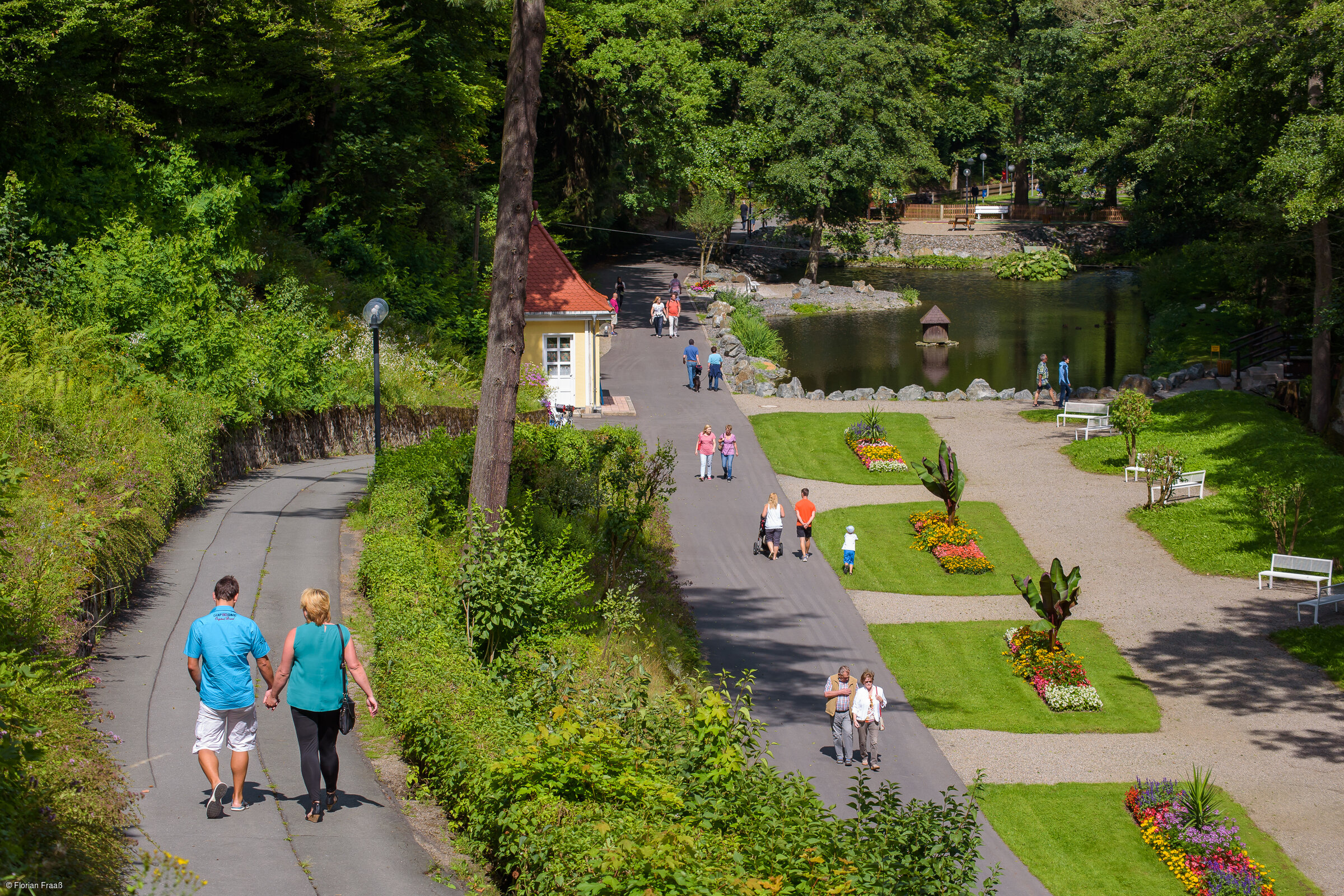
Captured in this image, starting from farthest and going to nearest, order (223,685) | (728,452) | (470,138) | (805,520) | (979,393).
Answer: (979,393)
(470,138)
(728,452)
(805,520)
(223,685)

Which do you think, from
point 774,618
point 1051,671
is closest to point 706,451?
point 774,618

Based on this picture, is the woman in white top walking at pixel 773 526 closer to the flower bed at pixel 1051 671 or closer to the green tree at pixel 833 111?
the flower bed at pixel 1051 671

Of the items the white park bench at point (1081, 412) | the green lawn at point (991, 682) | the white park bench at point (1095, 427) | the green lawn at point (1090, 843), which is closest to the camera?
the green lawn at point (1090, 843)

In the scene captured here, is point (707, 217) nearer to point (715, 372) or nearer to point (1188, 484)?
point (715, 372)

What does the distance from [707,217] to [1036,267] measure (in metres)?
23.9

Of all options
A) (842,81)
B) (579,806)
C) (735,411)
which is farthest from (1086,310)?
(579,806)

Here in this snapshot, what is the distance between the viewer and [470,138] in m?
34.7

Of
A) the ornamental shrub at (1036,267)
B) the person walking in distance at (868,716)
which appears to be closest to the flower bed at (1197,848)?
the person walking in distance at (868,716)

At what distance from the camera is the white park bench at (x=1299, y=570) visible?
19.4m

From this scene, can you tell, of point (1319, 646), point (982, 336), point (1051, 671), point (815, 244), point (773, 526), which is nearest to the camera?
point (1051, 671)

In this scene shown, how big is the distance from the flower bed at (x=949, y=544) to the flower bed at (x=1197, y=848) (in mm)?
8382

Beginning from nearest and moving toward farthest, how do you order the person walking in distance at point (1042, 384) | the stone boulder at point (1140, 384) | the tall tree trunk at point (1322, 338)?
1. the tall tree trunk at point (1322, 338)
2. the person walking in distance at point (1042, 384)
3. the stone boulder at point (1140, 384)

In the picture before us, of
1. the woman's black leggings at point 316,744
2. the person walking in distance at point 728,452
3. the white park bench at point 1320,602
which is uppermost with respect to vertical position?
the person walking in distance at point 728,452

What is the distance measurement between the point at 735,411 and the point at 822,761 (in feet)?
61.5
